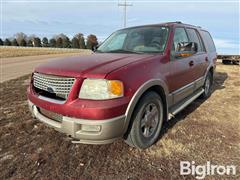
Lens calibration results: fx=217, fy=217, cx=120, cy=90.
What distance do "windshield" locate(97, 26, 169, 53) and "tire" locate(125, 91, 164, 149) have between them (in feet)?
3.01

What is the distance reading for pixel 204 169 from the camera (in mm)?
2795

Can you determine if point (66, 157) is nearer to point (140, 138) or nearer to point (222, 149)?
point (140, 138)

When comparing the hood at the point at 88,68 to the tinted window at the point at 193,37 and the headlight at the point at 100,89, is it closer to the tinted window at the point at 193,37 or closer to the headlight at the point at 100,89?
the headlight at the point at 100,89

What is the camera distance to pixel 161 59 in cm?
334

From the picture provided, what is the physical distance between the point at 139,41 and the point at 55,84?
187 centimetres

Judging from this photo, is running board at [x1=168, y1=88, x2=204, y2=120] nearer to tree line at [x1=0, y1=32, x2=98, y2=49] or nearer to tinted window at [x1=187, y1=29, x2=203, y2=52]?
tinted window at [x1=187, y1=29, x2=203, y2=52]

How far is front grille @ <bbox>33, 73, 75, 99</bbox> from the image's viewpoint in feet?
8.72

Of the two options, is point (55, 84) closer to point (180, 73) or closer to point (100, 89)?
point (100, 89)

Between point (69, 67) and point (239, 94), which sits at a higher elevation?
point (69, 67)

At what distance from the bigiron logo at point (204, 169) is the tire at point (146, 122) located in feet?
2.00

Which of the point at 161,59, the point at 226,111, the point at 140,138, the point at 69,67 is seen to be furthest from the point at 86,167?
the point at 226,111

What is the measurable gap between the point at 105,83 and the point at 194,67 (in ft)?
8.89

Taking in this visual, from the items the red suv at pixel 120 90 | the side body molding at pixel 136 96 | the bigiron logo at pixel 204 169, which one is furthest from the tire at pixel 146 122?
the bigiron logo at pixel 204 169

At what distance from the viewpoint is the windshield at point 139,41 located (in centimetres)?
372
